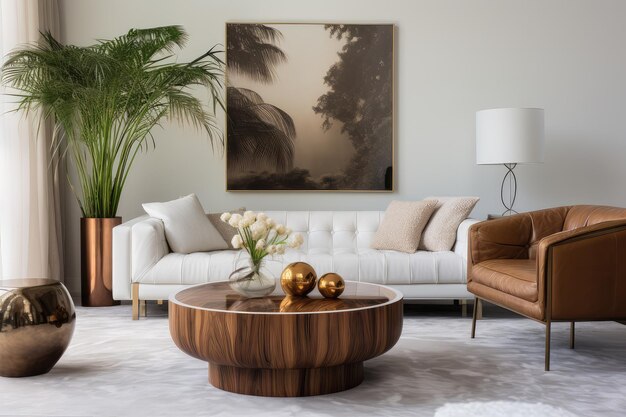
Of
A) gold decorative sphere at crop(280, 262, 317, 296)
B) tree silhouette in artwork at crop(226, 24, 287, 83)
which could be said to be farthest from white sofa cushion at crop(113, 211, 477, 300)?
tree silhouette in artwork at crop(226, 24, 287, 83)

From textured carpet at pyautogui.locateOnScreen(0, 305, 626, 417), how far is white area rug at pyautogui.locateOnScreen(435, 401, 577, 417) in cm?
4

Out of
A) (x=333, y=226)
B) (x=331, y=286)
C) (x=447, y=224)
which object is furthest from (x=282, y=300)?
(x=333, y=226)

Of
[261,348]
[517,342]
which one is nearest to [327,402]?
[261,348]

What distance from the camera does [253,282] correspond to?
2916 millimetres

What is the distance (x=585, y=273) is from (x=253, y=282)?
58.8 inches

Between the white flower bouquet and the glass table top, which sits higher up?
the white flower bouquet

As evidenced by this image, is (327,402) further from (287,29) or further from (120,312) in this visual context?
(287,29)

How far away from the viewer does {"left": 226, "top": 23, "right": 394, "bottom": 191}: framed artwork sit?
207 inches

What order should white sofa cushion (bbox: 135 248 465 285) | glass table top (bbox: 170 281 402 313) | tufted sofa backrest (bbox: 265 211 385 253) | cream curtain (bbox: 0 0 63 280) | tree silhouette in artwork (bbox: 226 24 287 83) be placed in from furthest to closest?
tree silhouette in artwork (bbox: 226 24 287 83)
tufted sofa backrest (bbox: 265 211 385 253)
cream curtain (bbox: 0 0 63 280)
white sofa cushion (bbox: 135 248 465 285)
glass table top (bbox: 170 281 402 313)

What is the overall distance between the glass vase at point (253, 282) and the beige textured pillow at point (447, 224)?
1.83 metres

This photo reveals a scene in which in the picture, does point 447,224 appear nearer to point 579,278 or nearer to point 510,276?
point 510,276

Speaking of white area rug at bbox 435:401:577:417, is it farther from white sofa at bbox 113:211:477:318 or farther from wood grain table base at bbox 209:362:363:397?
white sofa at bbox 113:211:477:318

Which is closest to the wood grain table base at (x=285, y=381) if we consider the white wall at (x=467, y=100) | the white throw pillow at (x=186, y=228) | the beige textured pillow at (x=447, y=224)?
the white throw pillow at (x=186, y=228)

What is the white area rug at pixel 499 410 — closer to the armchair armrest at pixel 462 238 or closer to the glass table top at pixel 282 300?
the glass table top at pixel 282 300
